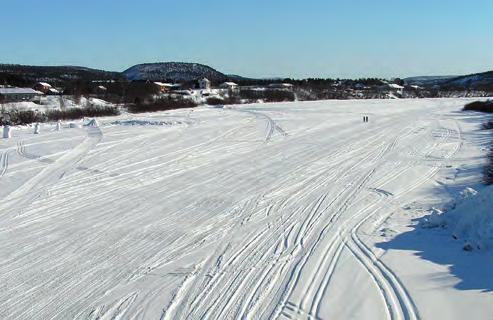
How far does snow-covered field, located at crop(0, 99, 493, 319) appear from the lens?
749 cm

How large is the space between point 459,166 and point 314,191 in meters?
7.75

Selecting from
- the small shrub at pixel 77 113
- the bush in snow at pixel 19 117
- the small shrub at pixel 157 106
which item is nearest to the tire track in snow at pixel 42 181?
the bush in snow at pixel 19 117

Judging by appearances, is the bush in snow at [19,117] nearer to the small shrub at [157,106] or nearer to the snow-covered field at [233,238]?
the small shrub at [157,106]

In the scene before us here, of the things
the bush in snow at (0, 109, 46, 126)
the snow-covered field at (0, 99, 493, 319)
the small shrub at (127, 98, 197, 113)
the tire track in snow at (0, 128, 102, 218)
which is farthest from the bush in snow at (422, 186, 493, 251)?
the small shrub at (127, 98, 197, 113)

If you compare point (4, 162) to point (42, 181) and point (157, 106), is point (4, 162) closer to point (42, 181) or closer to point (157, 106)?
point (42, 181)

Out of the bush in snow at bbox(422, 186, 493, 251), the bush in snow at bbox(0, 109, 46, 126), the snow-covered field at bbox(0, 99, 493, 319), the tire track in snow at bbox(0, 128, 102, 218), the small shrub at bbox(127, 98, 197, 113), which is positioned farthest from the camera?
the small shrub at bbox(127, 98, 197, 113)

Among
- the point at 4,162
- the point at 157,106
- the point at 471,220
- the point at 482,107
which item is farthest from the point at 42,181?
the point at 482,107

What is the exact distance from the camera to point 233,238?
10688 mm

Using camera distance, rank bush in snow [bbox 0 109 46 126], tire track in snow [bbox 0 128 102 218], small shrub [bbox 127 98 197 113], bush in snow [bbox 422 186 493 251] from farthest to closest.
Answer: small shrub [bbox 127 98 197 113], bush in snow [bbox 0 109 46 126], tire track in snow [bbox 0 128 102 218], bush in snow [bbox 422 186 493 251]

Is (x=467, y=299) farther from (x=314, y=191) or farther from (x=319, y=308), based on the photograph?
(x=314, y=191)

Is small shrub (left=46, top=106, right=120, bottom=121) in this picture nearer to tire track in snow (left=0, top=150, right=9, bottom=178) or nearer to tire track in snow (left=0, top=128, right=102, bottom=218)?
tire track in snow (left=0, top=128, right=102, bottom=218)

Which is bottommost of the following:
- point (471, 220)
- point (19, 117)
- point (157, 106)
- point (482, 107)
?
point (482, 107)

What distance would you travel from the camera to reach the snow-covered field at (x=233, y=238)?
7488 mm

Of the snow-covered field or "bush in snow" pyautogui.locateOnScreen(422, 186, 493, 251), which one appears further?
"bush in snow" pyautogui.locateOnScreen(422, 186, 493, 251)
